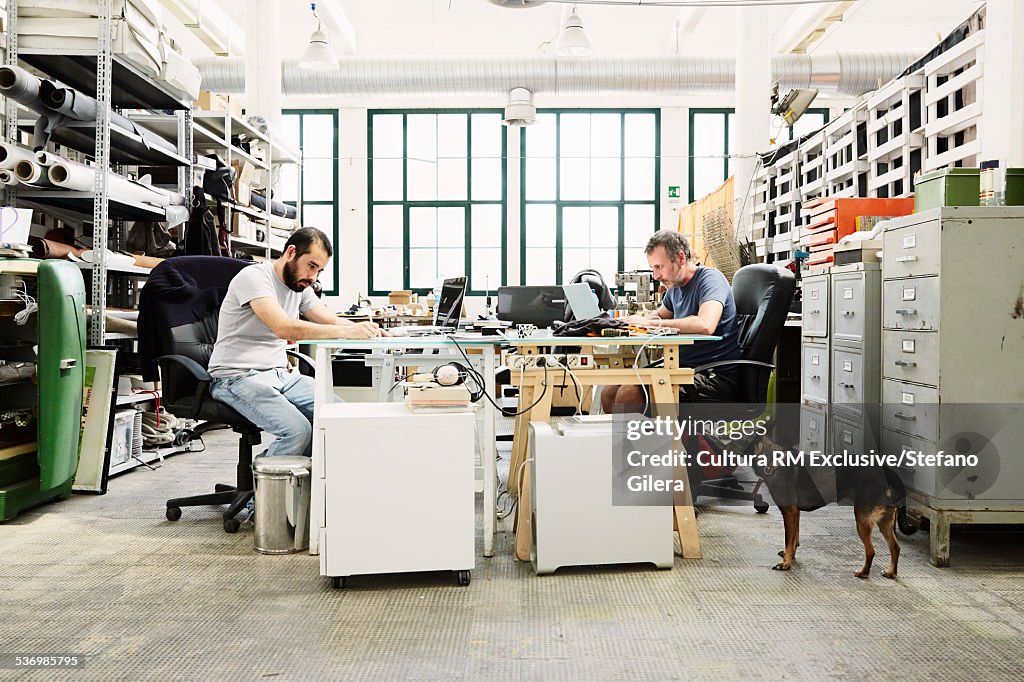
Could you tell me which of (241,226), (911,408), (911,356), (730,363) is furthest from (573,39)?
(911,408)

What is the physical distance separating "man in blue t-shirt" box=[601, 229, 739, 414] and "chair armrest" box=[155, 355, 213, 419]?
1759 millimetres

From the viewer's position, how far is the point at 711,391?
3303 mm

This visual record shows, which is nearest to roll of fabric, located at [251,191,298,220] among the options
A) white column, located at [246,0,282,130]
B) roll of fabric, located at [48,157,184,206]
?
white column, located at [246,0,282,130]

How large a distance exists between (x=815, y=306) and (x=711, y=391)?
0.81 metres

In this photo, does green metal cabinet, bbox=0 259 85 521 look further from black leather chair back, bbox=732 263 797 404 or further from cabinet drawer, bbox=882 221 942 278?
cabinet drawer, bbox=882 221 942 278

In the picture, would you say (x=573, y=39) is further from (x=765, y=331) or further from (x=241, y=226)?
(x=765, y=331)

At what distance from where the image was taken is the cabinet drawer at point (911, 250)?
2.68m

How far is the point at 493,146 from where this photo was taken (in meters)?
10.9

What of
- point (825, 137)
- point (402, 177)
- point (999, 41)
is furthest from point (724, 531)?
point (402, 177)

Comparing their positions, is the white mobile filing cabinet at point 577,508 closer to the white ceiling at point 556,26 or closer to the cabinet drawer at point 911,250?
the cabinet drawer at point 911,250

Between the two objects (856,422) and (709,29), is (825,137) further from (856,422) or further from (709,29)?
(709,29)

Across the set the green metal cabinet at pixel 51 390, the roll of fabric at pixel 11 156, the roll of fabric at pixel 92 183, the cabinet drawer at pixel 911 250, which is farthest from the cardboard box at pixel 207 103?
the cabinet drawer at pixel 911 250

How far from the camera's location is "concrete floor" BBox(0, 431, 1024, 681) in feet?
6.01

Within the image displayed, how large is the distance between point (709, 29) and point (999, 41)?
6.56 meters
